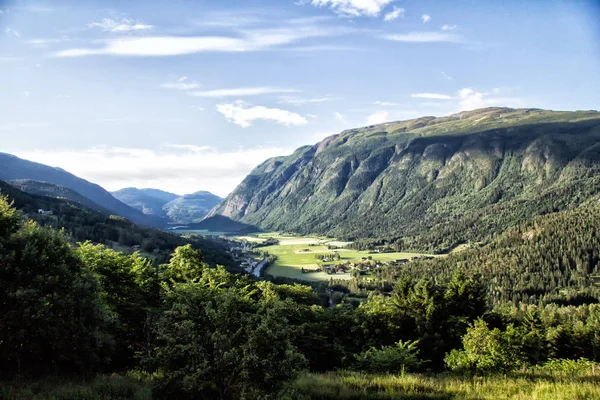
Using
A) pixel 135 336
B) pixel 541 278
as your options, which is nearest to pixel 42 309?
pixel 135 336

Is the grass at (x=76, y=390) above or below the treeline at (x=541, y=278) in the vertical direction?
above

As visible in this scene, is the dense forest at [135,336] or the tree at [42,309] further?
the tree at [42,309]

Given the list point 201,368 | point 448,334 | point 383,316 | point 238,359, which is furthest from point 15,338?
point 448,334

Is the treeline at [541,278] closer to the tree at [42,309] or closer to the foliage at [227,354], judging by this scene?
the tree at [42,309]

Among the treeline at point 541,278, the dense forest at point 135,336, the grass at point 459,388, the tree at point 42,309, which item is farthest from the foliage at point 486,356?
the treeline at point 541,278

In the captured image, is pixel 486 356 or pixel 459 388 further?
pixel 486 356

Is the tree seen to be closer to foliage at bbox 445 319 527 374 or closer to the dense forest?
the dense forest

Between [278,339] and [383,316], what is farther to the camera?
[383,316]

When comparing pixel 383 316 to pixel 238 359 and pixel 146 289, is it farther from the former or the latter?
pixel 238 359

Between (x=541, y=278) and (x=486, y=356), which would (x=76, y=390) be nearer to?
(x=486, y=356)
